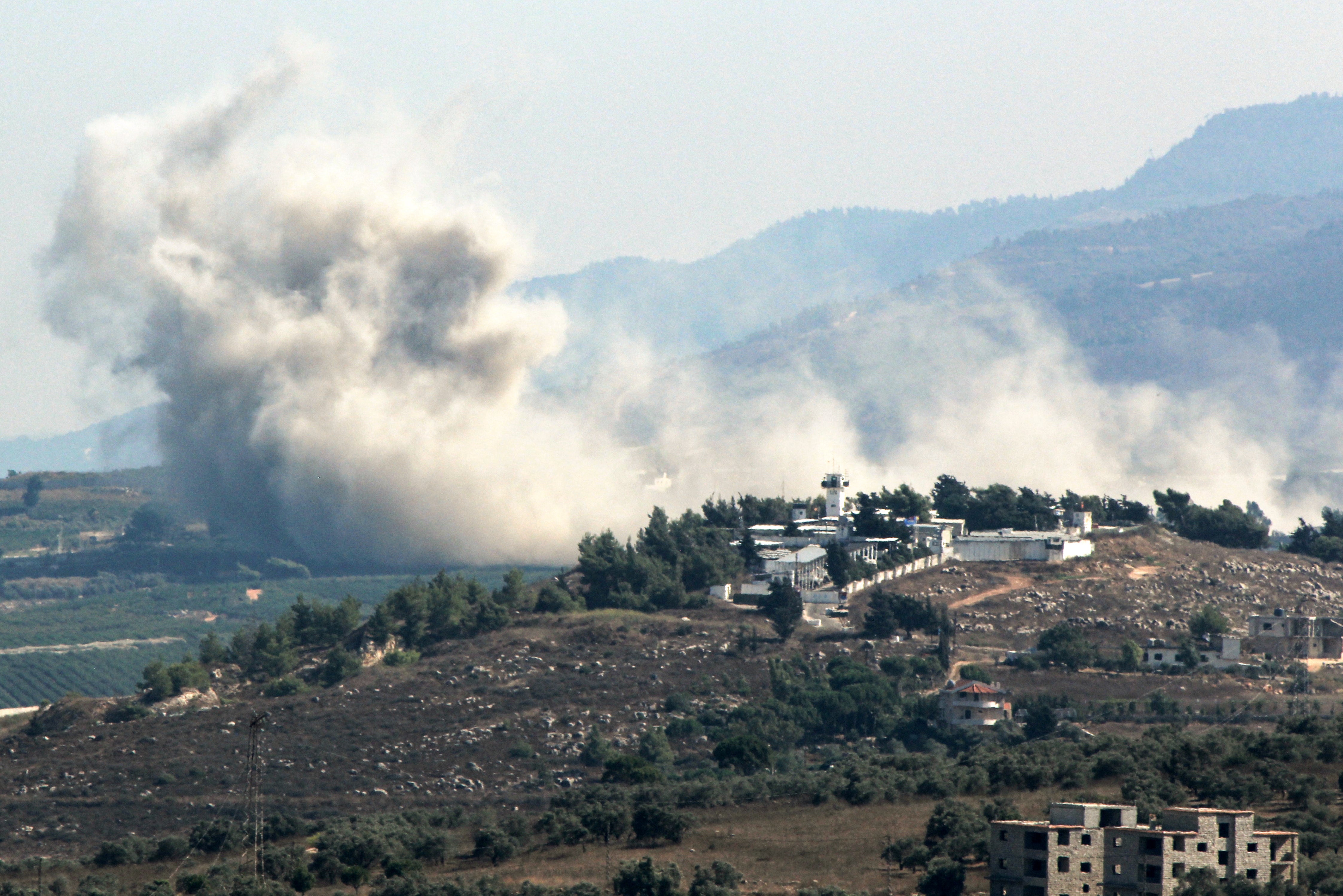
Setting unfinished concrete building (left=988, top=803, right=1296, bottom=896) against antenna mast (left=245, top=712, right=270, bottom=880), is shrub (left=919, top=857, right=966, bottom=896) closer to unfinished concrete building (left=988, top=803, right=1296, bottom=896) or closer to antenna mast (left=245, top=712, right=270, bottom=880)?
unfinished concrete building (left=988, top=803, right=1296, bottom=896)

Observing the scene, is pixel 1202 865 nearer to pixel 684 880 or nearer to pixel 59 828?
pixel 684 880

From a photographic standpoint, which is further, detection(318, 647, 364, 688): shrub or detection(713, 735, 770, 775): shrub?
detection(318, 647, 364, 688): shrub

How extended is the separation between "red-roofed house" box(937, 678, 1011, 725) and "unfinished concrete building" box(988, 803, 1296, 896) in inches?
1245

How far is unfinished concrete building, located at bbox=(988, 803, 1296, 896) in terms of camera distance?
1662 inches

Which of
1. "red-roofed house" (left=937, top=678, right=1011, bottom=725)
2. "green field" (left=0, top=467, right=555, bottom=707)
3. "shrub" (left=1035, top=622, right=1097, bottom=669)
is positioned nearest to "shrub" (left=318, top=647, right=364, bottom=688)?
"red-roofed house" (left=937, top=678, right=1011, bottom=725)

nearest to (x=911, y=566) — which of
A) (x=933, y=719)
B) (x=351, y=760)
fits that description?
(x=933, y=719)

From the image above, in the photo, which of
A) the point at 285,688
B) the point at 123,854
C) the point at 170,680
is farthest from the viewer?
the point at 285,688

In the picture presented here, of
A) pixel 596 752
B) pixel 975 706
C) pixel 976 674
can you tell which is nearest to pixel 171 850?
pixel 596 752

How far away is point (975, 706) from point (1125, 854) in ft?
110

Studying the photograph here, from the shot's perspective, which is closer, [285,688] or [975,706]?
[975,706]

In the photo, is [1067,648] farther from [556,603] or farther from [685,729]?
[556,603]

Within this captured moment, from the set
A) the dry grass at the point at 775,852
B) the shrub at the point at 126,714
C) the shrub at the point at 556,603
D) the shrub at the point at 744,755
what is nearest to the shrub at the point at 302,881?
the dry grass at the point at 775,852

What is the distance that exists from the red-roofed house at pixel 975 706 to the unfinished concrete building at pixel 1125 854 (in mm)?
31632

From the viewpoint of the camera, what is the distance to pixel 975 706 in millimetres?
76125
